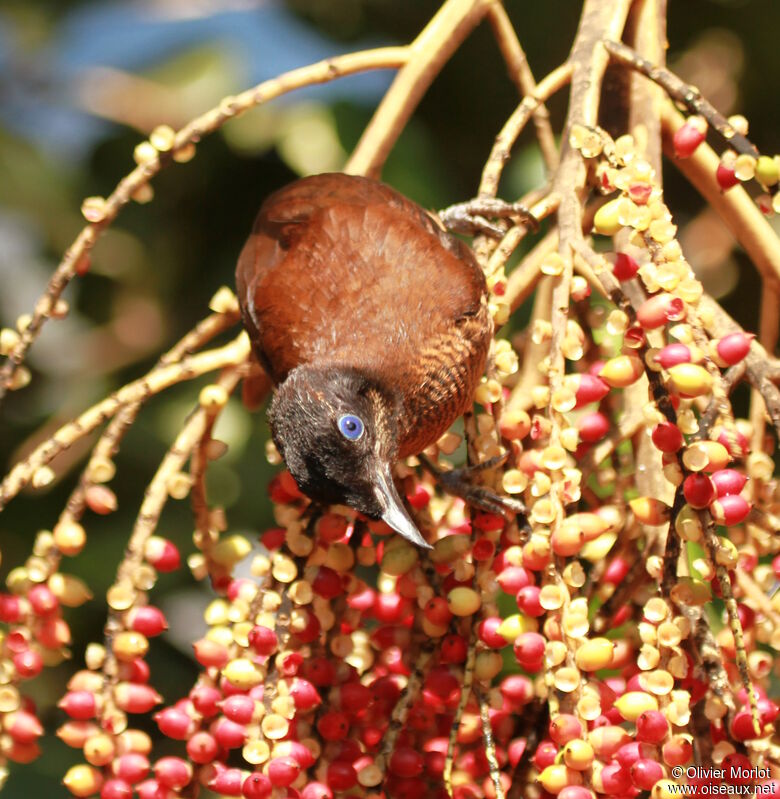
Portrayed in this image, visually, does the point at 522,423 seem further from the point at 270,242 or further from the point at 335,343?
the point at 270,242

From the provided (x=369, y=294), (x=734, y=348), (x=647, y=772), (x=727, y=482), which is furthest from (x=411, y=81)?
(x=647, y=772)

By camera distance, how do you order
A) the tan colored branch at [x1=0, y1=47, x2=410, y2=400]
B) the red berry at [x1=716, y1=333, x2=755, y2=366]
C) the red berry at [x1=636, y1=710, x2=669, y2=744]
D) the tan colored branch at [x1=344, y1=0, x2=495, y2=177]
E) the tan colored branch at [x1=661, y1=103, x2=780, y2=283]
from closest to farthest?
the red berry at [x1=636, y1=710, x2=669, y2=744] → the red berry at [x1=716, y1=333, x2=755, y2=366] → the tan colored branch at [x1=0, y1=47, x2=410, y2=400] → the tan colored branch at [x1=661, y1=103, x2=780, y2=283] → the tan colored branch at [x1=344, y1=0, x2=495, y2=177]

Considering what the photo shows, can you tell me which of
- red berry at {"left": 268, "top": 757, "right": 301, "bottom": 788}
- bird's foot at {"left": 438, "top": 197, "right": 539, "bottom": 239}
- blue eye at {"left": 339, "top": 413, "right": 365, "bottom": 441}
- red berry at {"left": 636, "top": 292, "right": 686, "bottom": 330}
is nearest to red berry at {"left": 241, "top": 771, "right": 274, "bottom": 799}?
red berry at {"left": 268, "top": 757, "right": 301, "bottom": 788}

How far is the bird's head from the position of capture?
1519 mm

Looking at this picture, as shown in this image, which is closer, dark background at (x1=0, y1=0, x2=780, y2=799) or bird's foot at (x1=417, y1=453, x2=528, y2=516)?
bird's foot at (x1=417, y1=453, x2=528, y2=516)

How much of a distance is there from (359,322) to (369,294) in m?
0.06

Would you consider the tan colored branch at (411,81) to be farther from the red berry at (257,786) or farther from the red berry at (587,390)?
the red berry at (257,786)

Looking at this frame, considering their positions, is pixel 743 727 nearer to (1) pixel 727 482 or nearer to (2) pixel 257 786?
(1) pixel 727 482

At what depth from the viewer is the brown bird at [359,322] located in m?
1.68

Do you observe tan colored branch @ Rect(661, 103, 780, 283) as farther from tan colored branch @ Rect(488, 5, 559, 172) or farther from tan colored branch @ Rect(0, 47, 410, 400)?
tan colored branch @ Rect(0, 47, 410, 400)

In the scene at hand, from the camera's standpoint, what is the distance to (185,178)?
2723 millimetres

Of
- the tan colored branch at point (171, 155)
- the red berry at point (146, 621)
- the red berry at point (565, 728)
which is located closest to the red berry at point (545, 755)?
the red berry at point (565, 728)

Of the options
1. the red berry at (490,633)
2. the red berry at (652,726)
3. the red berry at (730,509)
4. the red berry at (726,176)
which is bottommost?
the red berry at (652,726)

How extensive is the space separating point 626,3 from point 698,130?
0.26 m
